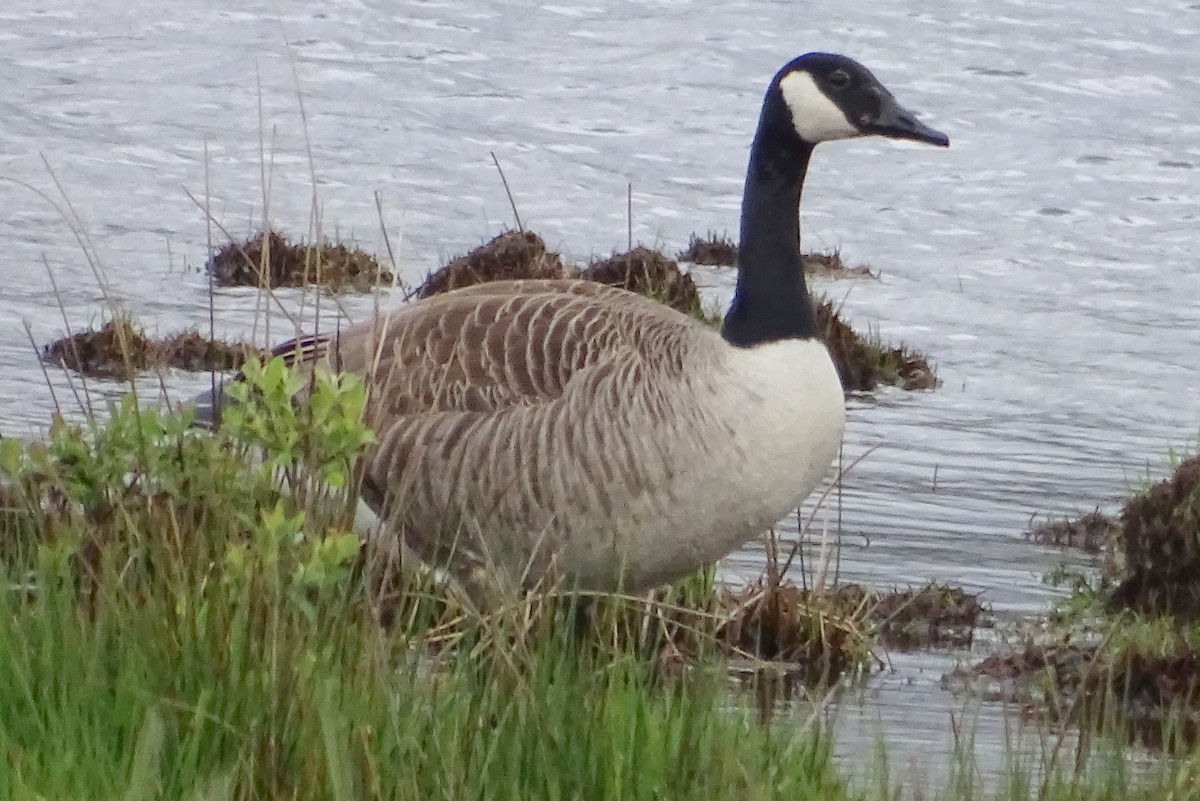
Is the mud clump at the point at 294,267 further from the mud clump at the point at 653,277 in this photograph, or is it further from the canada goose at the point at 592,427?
the canada goose at the point at 592,427

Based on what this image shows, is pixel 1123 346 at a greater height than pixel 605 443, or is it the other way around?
pixel 605 443

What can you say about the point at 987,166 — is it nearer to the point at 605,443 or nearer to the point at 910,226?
the point at 910,226

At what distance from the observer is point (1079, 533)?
32.2 ft

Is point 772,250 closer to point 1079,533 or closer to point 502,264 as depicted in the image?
point 1079,533

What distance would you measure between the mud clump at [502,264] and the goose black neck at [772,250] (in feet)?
17.0

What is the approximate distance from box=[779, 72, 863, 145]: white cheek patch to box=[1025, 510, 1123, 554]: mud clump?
2501mm

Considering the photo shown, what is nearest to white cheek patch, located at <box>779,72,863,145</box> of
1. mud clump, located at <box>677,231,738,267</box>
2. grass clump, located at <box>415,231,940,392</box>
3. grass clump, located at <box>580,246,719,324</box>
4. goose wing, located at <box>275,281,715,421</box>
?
goose wing, located at <box>275,281,715,421</box>

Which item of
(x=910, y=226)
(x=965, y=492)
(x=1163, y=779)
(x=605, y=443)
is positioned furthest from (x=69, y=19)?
(x=1163, y=779)

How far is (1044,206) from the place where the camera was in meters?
24.6

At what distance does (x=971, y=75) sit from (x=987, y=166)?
713 centimetres

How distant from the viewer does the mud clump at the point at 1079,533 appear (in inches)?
381

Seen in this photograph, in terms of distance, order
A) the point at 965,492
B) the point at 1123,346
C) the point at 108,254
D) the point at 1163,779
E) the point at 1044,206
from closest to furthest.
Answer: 1. the point at 1163,779
2. the point at 965,492
3. the point at 1123,346
4. the point at 108,254
5. the point at 1044,206

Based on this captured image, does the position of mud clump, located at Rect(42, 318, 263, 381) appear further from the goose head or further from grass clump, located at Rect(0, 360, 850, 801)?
grass clump, located at Rect(0, 360, 850, 801)

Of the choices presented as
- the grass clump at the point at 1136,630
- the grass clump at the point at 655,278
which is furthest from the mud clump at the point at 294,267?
the grass clump at the point at 1136,630
